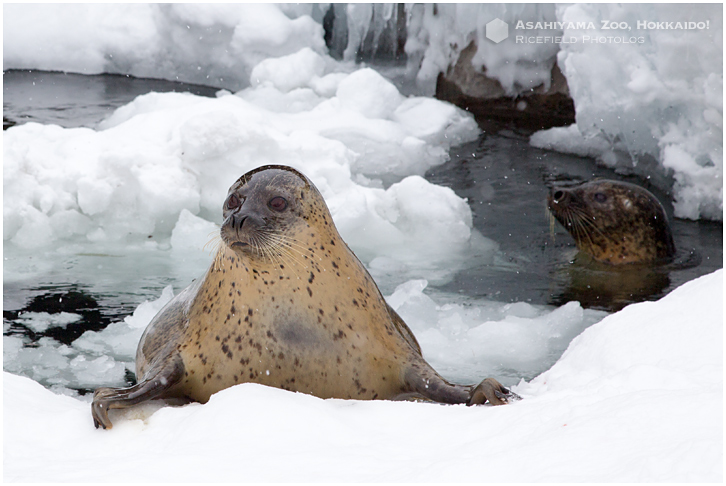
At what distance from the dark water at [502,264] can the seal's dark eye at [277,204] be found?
2.13 meters

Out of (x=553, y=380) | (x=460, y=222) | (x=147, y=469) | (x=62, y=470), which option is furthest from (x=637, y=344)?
(x=460, y=222)

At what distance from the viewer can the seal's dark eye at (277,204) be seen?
2703 mm

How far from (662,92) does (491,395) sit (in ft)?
15.8

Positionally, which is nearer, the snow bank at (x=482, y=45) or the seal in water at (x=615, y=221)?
the seal in water at (x=615, y=221)

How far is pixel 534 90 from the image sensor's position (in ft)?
33.9

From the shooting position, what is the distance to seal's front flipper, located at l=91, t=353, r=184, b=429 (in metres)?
2.22

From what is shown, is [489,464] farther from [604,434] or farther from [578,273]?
[578,273]

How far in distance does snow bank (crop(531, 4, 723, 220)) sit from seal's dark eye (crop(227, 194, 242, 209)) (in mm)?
4414

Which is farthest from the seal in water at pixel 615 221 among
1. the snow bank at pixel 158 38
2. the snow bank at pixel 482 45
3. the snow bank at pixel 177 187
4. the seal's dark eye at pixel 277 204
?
the snow bank at pixel 158 38

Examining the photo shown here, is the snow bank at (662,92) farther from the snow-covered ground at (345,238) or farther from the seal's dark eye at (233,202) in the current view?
the seal's dark eye at (233,202)

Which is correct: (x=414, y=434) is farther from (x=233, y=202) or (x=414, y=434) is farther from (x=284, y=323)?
(x=233, y=202)

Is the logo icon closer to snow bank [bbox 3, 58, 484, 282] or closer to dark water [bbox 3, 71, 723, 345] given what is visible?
dark water [bbox 3, 71, 723, 345]

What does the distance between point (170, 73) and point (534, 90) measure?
6.00 metres

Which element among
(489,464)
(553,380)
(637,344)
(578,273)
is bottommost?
(578,273)
